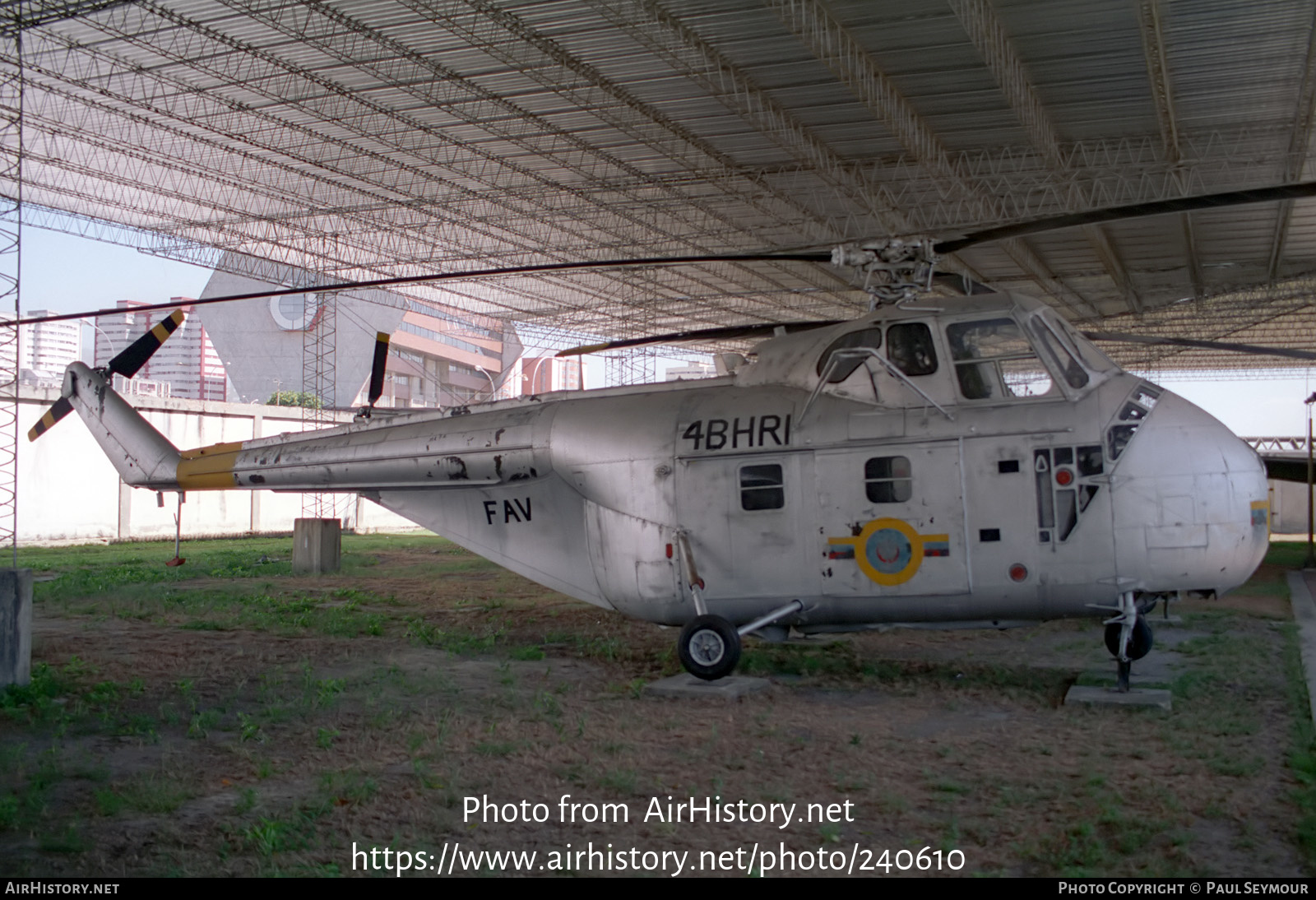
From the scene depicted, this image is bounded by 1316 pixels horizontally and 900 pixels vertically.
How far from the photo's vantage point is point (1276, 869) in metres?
5.15

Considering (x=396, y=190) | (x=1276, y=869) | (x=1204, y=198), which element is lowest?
(x=1276, y=869)

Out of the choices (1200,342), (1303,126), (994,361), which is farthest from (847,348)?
(1303,126)

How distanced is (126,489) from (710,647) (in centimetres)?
3057

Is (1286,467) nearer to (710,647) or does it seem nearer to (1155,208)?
(1155,208)

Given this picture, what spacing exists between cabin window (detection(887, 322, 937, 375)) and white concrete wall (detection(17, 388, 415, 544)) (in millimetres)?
23150

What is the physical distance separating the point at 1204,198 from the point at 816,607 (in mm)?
5062

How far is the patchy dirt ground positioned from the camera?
553 cm

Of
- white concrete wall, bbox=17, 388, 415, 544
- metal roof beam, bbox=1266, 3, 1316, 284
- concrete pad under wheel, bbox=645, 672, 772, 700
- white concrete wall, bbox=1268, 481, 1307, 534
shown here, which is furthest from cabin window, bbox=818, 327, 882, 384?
white concrete wall, bbox=1268, 481, 1307, 534

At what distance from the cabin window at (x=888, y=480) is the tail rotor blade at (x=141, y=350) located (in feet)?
34.0

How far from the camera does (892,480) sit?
9828 mm

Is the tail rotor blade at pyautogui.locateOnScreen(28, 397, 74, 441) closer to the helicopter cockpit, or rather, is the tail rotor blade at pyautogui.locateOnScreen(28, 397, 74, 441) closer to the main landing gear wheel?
the helicopter cockpit

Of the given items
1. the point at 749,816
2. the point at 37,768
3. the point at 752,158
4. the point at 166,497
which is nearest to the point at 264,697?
the point at 37,768

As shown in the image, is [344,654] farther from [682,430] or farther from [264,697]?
[682,430]

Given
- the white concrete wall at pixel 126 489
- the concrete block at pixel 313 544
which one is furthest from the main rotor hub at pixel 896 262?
the white concrete wall at pixel 126 489
